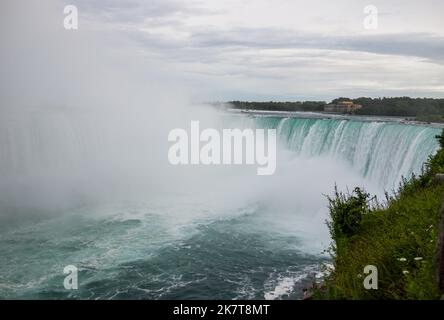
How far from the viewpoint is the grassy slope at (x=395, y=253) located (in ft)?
16.8

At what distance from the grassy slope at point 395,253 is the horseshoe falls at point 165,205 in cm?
393

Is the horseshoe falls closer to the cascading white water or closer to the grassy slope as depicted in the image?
the cascading white water

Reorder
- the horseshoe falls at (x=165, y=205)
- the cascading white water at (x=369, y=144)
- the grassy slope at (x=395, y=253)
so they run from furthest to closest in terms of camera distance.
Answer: the cascading white water at (x=369, y=144) < the horseshoe falls at (x=165, y=205) < the grassy slope at (x=395, y=253)

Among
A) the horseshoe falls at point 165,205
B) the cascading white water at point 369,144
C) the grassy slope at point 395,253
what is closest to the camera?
the grassy slope at point 395,253

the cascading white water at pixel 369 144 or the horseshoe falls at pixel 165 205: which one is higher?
the cascading white water at pixel 369 144

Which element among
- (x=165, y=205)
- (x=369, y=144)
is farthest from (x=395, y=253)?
(x=165, y=205)

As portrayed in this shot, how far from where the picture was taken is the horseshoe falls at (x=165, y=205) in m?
13.4

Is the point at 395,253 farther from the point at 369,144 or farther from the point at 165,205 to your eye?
the point at 165,205

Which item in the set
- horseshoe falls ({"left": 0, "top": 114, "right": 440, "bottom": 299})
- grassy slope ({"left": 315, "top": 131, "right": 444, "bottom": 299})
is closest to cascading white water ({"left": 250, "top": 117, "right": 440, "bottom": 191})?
horseshoe falls ({"left": 0, "top": 114, "right": 440, "bottom": 299})

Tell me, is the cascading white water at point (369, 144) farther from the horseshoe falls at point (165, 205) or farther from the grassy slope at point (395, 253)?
the grassy slope at point (395, 253)

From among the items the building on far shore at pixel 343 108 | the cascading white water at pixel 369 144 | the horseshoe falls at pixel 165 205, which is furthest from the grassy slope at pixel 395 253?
the building on far shore at pixel 343 108

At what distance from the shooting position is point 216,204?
25.0 m

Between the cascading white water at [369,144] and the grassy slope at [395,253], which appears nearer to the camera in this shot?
the grassy slope at [395,253]
